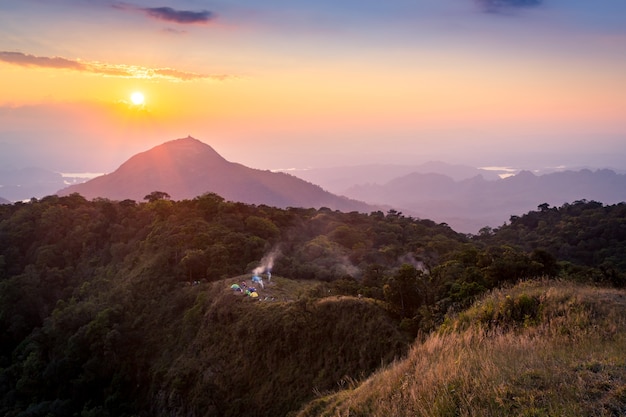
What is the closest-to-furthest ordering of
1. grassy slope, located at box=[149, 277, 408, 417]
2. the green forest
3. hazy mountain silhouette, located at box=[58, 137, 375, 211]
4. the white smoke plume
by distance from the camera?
grassy slope, located at box=[149, 277, 408, 417] → the green forest → the white smoke plume → hazy mountain silhouette, located at box=[58, 137, 375, 211]

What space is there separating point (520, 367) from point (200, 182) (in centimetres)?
16399

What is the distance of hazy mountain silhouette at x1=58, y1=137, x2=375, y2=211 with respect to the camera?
524 feet

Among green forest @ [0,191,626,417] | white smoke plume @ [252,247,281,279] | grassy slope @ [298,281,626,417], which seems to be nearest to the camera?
grassy slope @ [298,281,626,417]

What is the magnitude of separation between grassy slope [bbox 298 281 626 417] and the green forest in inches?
89.1

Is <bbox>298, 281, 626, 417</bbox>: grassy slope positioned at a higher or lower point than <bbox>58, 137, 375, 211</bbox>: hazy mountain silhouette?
higher

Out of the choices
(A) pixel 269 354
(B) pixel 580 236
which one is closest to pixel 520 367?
(A) pixel 269 354

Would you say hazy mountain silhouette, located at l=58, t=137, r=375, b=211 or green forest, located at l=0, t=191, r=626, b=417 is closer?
green forest, located at l=0, t=191, r=626, b=417

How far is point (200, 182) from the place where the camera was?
536 ft

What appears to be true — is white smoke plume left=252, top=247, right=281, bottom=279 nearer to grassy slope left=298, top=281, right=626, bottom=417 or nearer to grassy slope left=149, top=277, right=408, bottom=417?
grassy slope left=149, top=277, right=408, bottom=417

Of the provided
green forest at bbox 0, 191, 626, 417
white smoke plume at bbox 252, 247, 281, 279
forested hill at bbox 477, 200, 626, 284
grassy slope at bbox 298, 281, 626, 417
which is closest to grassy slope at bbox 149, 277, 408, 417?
green forest at bbox 0, 191, 626, 417

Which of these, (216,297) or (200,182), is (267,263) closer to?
(216,297)

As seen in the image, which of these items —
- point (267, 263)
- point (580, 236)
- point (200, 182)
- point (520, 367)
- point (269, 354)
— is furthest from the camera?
point (200, 182)

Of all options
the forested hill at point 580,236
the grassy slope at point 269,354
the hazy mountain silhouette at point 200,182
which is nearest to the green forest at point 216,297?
the grassy slope at point 269,354

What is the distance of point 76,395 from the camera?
75.6ft
